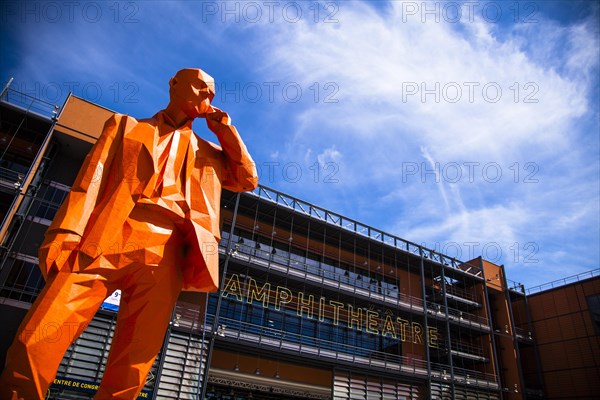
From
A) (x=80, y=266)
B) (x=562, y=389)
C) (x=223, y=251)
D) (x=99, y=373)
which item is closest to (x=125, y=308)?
(x=80, y=266)

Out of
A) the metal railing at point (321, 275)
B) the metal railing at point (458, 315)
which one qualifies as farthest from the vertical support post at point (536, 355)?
the metal railing at point (321, 275)

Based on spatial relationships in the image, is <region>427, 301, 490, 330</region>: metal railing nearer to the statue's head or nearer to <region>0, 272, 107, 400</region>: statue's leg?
the statue's head

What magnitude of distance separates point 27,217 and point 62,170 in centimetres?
196

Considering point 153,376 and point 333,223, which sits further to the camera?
point 333,223

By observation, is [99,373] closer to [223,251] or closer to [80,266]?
[223,251]

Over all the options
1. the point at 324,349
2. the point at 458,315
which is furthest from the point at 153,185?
the point at 458,315

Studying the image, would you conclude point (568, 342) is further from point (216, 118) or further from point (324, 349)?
point (216, 118)

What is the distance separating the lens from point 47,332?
15.0ft

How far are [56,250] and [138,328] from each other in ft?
4.37

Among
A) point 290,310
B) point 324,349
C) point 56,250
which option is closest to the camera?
point 56,250

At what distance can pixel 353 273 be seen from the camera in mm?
19969

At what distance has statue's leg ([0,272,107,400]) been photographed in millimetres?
4430

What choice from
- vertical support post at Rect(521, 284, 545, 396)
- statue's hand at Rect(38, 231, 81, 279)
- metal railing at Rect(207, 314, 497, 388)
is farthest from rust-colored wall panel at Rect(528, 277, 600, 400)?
statue's hand at Rect(38, 231, 81, 279)

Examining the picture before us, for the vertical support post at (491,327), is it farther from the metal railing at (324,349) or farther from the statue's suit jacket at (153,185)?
the statue's suit jacket at (153,185)
